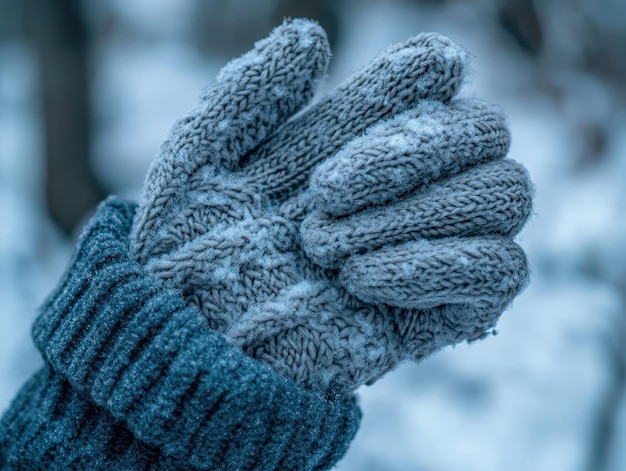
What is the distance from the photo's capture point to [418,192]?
2.38 feet

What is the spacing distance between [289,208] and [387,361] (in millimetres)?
248

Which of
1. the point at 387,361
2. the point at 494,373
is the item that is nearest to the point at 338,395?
the point at 387,361

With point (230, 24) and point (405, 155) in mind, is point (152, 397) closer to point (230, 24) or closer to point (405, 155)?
point (405, 155)

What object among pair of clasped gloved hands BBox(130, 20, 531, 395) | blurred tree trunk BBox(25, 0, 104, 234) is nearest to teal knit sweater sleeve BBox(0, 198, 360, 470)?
pair of clasped gloved hands BBox(130, 20, 531, 395)

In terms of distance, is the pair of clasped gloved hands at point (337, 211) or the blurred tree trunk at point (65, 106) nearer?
the pair of clasped gloved hands at point (337, 211)

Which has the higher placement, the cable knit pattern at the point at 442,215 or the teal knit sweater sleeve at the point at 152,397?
the cable knit pattern at the point at 442,215

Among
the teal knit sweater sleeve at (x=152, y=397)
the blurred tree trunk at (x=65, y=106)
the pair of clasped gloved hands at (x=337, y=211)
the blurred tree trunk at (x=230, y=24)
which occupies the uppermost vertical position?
the blurred tree trunk at (x=230, y=24)

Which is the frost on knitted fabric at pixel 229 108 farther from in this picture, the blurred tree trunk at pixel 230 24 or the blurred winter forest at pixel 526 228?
the blurred tree trunk at pixel 230 24

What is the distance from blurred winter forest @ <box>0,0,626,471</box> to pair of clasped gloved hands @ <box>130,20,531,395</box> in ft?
1.52

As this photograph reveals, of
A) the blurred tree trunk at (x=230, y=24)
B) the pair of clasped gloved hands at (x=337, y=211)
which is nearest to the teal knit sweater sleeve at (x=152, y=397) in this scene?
the pair of clasped gloved hands at (x=337, y=211)

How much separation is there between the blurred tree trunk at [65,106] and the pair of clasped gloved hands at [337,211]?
93.3 inches

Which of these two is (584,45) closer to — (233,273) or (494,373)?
(494,373)

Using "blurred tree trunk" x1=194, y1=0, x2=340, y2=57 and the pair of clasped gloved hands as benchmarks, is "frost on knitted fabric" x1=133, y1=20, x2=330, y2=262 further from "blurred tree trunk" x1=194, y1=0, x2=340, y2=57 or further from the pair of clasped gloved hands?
"blurred tree trunk" x1=194, y1=0, x2=340, y2=57

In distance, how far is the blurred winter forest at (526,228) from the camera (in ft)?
7.01
